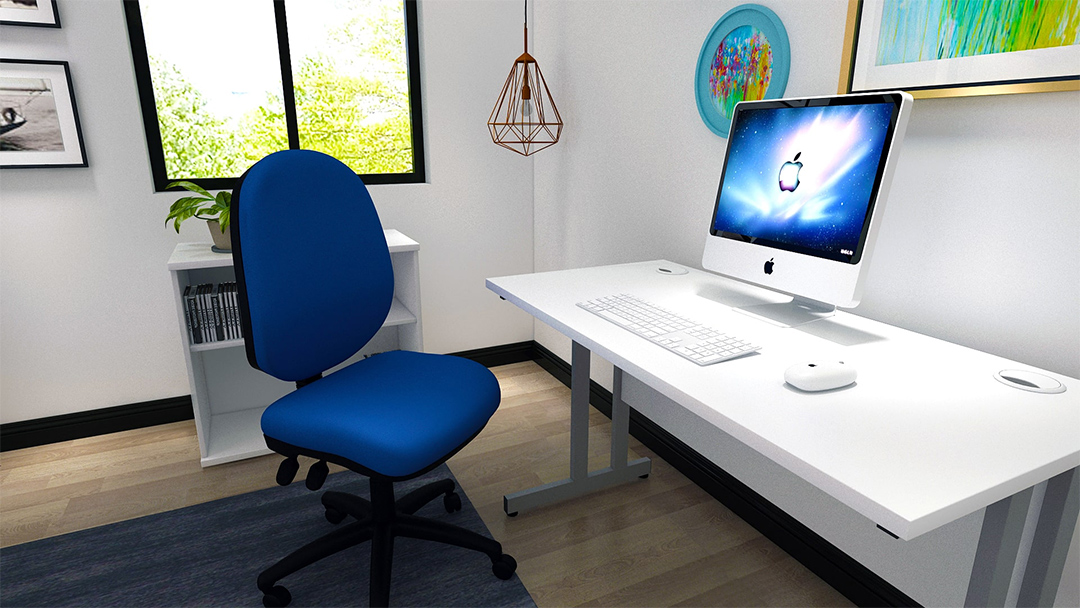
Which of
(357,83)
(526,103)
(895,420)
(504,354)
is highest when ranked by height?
(357,83)

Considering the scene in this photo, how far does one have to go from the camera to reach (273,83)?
8.59 ft

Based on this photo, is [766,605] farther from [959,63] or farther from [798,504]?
[959,63]

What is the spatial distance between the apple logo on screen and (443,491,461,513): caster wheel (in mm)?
1342

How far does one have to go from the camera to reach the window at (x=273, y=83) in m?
2.49

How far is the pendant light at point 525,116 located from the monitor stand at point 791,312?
1.50m

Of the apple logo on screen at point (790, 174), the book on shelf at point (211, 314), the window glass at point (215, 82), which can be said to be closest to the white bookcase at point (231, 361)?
the book on shelf at point (211, 314)

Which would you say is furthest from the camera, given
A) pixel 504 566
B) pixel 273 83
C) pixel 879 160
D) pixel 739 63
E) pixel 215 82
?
pixel 215 82

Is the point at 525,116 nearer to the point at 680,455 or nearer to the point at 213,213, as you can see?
the point at 213,213

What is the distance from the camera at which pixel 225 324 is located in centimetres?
221

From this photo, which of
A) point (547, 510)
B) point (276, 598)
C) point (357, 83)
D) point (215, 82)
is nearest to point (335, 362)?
point (276, 598)

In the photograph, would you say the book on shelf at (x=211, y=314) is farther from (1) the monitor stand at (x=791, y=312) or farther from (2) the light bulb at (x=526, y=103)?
(1) the monitor stand at (x=791, y=312)

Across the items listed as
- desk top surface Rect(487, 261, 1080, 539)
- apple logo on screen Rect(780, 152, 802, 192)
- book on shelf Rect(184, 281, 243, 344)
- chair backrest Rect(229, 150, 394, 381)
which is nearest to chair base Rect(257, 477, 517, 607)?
chair backrest Rect(229, 150, 394, 381)

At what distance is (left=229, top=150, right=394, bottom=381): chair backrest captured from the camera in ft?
4.62

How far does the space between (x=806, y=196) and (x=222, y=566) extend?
183 centimetres
